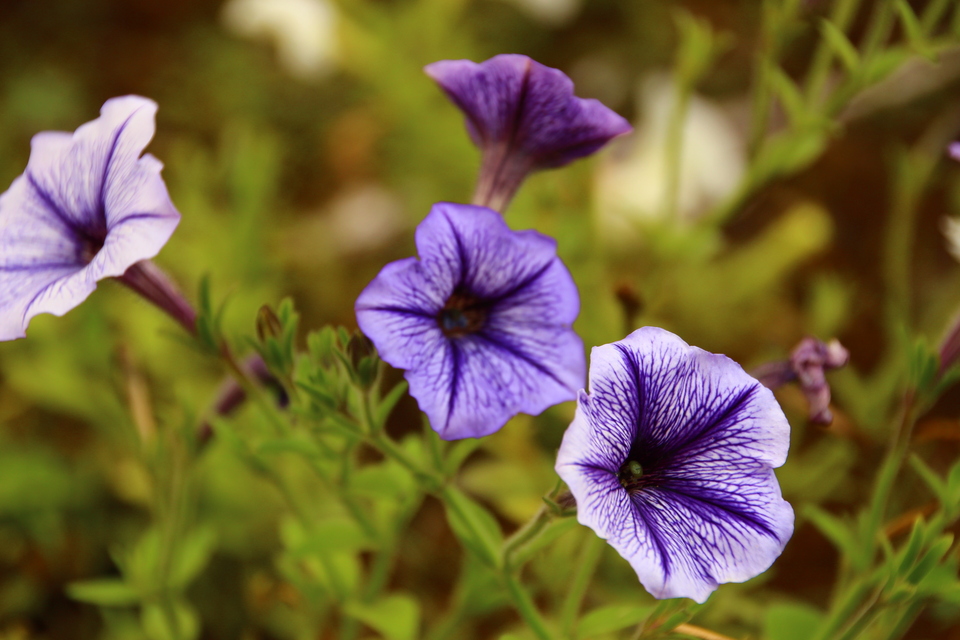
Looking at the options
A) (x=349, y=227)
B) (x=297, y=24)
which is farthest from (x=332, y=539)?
(x=349, y=227)

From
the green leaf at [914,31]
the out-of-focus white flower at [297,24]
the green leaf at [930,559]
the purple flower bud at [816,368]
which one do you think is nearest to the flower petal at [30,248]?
the purple flower bud at [816,368]

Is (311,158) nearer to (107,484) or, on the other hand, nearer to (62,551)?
(107,484)

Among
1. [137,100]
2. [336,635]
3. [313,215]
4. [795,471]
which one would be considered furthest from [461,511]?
[313,215]

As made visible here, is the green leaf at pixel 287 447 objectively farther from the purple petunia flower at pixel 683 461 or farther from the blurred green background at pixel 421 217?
the purple petunia flower at pixel 683 461

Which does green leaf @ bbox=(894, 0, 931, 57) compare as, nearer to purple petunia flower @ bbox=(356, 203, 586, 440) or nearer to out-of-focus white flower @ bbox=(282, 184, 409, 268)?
purple petunia flower @ bbox=(356, 203, 586, 440)

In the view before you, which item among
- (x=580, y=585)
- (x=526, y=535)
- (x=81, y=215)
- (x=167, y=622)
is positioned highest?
(x=81, y=215)

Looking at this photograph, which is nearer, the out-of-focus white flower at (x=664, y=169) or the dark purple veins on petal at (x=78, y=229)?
the dark purple veins on petal at (x=78, y=229)

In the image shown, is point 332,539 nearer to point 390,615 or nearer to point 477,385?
point 390,615

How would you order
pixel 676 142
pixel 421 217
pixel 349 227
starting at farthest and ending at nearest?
1. pixel 349 227
2. pixel 421 217
3. pixel 676 142
